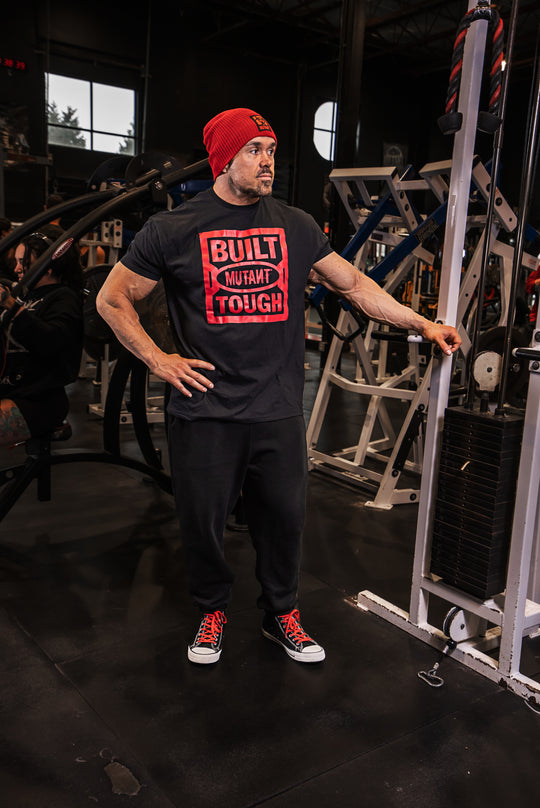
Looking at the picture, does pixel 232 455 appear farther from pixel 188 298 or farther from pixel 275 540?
pixel 188 298

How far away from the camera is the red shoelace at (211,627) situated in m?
2.03

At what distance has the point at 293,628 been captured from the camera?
6.79ft

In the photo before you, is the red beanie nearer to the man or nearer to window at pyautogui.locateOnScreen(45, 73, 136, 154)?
the man

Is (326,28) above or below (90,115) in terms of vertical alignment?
above

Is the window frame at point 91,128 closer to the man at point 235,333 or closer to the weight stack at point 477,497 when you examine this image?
→ the man at point 235,333

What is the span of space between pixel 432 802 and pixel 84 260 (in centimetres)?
680

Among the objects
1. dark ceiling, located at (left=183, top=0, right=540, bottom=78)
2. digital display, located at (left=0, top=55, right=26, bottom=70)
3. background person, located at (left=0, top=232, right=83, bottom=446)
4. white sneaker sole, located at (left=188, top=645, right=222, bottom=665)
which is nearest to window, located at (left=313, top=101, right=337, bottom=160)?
dark ceiling, located at (left=183, top=0, right=540, bottom=78)

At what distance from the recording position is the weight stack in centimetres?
192

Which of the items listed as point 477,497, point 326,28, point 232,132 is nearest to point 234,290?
point 232,132

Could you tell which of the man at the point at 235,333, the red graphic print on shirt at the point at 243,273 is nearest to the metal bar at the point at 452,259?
the man at the point at 235,333

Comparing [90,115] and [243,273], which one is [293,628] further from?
[90,115]

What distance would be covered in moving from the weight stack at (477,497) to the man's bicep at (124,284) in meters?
1.00

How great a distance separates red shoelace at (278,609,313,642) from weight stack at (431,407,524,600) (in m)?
0.46

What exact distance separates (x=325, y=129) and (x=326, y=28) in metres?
1.91
